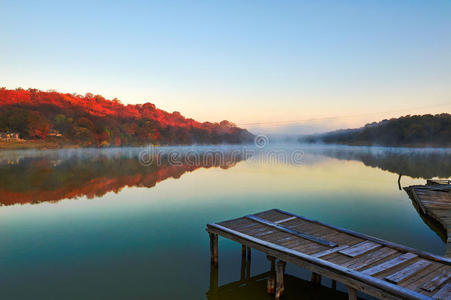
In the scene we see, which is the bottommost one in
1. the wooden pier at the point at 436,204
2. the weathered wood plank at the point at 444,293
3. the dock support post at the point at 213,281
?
the dock support post at the point at 213,281

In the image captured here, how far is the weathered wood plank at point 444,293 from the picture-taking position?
185 inches

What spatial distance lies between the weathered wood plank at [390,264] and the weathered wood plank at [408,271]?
0.20m

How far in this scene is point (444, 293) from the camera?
4.79 metres

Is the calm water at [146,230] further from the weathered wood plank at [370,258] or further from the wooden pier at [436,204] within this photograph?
the weathered wood plank at [370,258]

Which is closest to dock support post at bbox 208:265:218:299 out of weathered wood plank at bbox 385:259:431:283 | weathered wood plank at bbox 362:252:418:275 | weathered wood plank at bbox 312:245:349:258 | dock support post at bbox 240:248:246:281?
dock support post at bbox 240:248:246:281

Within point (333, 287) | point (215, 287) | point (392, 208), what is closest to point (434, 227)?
point (392, 208)

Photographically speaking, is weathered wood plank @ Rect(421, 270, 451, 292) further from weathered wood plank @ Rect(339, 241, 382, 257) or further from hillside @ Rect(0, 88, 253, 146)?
hillside @ Rect(0, 88, 253, 146)

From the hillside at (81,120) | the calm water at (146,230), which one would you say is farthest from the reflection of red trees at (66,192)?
the hillside at (81,120)

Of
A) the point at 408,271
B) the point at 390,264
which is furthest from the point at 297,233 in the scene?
the point at 408,271

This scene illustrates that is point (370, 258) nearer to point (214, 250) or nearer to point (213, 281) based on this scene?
point (213, 281)

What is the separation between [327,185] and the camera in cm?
2609

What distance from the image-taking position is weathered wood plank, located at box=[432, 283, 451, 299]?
4.70m

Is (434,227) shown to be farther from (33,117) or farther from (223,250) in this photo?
(33,117)

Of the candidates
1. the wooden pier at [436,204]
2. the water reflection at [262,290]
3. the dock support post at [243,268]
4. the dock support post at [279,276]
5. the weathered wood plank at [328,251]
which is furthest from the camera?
the wooden pier at [436,204]
